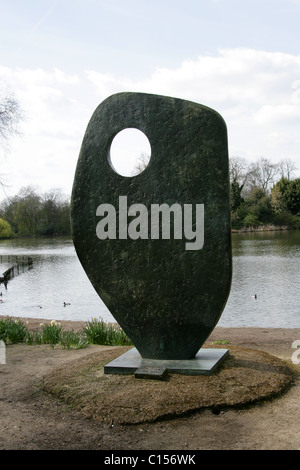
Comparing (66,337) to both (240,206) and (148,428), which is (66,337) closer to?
(148,428)

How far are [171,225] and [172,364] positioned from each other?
4.83 ft

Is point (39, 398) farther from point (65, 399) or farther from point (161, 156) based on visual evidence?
point (161, 156)

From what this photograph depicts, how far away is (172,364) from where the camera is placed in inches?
206

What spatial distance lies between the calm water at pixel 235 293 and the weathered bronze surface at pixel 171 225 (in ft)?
22.2

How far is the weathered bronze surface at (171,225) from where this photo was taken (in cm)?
506

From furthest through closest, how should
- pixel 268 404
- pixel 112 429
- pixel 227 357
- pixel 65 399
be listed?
pixel 227 357
pixel 65 399
pixel 268 404
pixel 112 429

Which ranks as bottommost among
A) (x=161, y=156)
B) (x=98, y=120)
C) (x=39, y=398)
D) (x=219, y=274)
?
(x=39, y=398)

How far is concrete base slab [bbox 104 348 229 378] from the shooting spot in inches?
199

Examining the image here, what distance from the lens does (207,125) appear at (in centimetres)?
507

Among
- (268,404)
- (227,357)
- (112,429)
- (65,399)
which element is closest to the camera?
Result: (112,429)

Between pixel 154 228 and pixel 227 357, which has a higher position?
pixel 154 228
